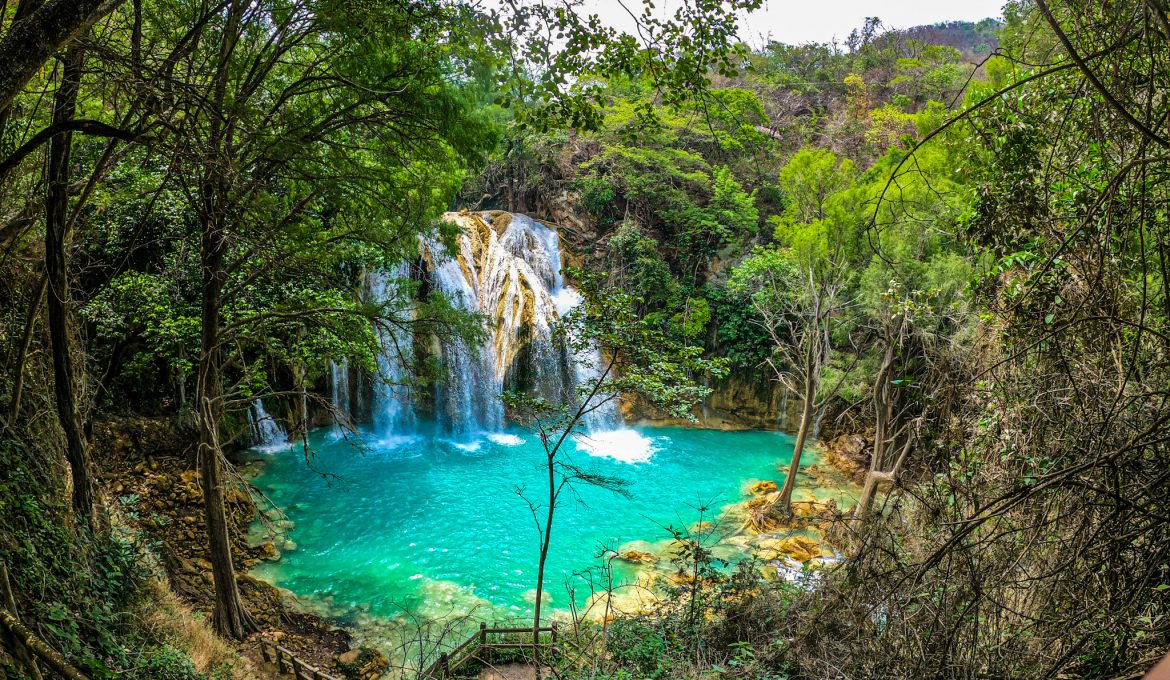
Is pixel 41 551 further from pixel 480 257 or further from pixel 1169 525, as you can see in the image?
pixel 480 257

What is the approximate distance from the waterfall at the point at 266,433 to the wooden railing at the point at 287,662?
7.82 metres

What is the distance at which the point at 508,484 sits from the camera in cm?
Answer: 1297

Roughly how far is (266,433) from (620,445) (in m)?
8.76

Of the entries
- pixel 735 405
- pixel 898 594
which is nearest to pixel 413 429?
pixel 735 405

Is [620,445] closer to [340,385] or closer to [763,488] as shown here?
[763,488]

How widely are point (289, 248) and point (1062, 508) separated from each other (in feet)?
22.7

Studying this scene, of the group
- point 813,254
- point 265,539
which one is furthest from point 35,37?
point 813,254

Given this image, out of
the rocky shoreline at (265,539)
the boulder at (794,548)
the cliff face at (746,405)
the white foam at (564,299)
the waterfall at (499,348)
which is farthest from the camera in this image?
the white foam at (564,299)

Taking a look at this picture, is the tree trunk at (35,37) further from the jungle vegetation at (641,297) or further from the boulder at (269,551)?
the boulder at (269,551)

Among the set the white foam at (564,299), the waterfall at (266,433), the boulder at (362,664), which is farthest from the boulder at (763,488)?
the waterfall at (266,433)

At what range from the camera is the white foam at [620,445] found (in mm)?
14938

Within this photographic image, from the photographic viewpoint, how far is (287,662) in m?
6.45

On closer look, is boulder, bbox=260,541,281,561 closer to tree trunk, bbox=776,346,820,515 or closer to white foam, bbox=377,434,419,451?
white foam, bbox=377,434,419,451

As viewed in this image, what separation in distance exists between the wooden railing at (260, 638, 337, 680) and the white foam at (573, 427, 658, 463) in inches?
348
